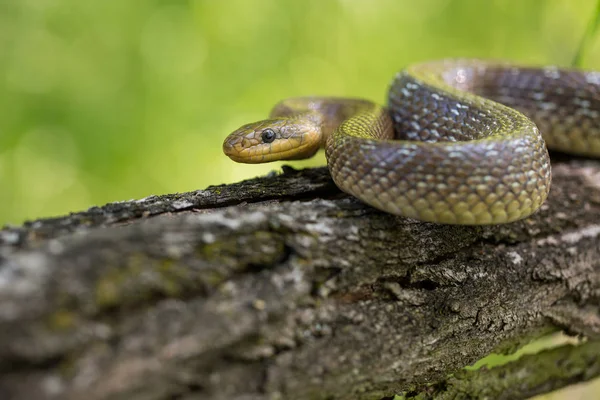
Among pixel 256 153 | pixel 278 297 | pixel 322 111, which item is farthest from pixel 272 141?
pixel 278 297

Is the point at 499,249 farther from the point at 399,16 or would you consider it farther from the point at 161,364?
the point at 399,16

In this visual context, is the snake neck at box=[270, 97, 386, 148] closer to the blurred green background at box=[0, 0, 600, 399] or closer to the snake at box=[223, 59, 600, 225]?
the snake at box=[223, 59, 600, 225]

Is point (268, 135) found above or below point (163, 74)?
below

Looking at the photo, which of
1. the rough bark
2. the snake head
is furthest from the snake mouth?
the rough bark

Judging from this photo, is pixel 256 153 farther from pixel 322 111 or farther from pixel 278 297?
pixel 278 297

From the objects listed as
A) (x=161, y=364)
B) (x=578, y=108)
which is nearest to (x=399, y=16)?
(x=578, y=108)

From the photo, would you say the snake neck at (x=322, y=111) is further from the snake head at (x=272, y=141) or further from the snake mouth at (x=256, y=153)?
the snake mouth at (x=256, y=153)
